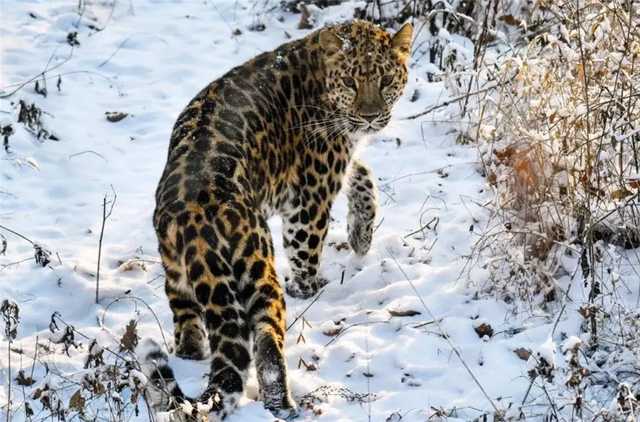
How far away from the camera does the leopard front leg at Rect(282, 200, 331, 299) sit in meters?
6.86

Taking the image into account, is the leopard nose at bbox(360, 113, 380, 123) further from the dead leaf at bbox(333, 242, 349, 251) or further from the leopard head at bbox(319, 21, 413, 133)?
the dead leaf at bbox(333, 242, 349, 251)

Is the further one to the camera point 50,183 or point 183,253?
point 50,183

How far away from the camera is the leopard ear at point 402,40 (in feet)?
22.6

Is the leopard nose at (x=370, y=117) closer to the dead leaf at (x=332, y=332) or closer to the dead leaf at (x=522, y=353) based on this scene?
the dead leaf at (x=332, y=332)

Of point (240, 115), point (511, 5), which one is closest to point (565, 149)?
point (240, 115)

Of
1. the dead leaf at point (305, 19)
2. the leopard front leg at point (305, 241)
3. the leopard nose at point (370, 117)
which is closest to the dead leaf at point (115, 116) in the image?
the dead leaf at point (305, 19)

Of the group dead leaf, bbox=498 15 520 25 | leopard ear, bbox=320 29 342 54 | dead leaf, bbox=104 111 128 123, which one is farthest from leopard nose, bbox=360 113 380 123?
dead leaf, bbox=498 15 520 25

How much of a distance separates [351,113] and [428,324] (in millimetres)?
1648

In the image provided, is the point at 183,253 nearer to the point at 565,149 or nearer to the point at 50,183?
the point at 565,149

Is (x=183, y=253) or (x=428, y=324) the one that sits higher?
(x=183, y=253)

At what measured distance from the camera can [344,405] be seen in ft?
17.5

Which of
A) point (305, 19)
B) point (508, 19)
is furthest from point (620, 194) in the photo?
point (305, 19)

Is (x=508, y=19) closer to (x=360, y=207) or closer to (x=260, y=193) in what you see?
(x=360, y=207)

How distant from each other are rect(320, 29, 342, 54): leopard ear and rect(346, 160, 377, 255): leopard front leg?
0.93 meters
